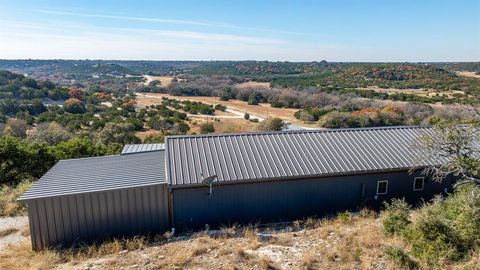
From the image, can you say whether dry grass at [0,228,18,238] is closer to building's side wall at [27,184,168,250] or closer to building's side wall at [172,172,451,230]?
building's side wall at [27,184,168,250]

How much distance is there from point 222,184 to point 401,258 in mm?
6132

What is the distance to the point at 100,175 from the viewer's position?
42.5ft

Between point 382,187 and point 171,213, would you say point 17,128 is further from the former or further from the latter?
point 382,187

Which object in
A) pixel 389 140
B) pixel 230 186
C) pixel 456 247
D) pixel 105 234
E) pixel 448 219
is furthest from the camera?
pixel 389 140

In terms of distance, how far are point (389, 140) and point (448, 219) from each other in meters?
6.49

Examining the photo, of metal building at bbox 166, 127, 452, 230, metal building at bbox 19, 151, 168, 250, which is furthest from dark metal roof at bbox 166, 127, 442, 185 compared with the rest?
metal building at bbox 19, 151, 168, 250

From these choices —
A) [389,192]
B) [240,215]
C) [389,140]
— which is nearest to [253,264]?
[240,215]

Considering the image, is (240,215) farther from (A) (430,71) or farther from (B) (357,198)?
(A) (430,71)

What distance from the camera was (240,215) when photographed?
1315 centimetres

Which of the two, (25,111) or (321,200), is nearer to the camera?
(321,200)

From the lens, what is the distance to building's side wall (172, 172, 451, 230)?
12.7 m

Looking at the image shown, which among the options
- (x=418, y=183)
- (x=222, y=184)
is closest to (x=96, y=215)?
(x=222, y=184)

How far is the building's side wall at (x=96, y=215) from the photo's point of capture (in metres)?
11.3

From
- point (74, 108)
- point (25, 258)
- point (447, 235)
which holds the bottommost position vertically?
point (74, 108)
